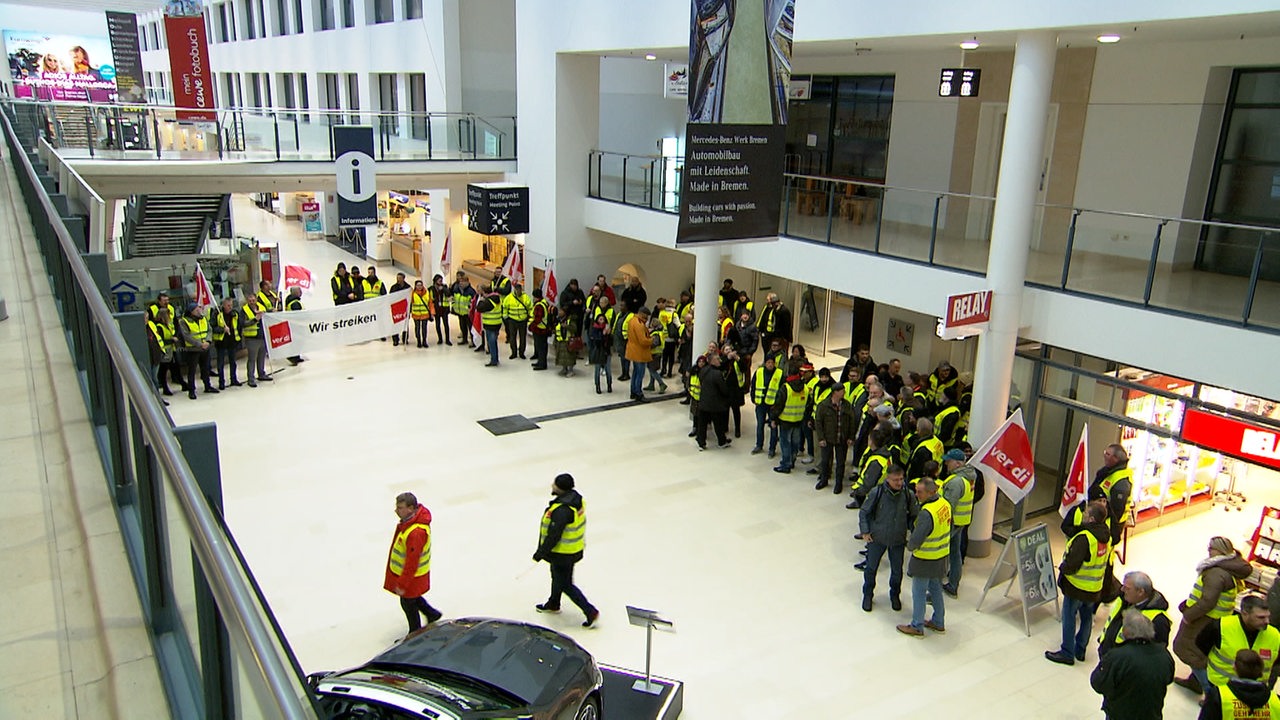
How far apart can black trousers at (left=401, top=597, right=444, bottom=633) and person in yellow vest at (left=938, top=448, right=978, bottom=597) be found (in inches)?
210

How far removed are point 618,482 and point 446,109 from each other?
15315 mm

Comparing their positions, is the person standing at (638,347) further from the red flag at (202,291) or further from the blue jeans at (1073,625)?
the blue jeans at (1073,625)

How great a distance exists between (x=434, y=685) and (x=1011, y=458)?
730 centimetres

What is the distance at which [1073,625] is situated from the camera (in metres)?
8.97

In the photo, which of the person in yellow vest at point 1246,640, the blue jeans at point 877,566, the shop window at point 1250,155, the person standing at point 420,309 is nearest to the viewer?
the person in yellow vest at point 1246,640

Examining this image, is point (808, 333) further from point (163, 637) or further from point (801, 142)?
point (163, 637)

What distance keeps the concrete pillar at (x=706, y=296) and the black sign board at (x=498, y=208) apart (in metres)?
5.52

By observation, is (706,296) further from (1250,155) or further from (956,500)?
(1250,155)

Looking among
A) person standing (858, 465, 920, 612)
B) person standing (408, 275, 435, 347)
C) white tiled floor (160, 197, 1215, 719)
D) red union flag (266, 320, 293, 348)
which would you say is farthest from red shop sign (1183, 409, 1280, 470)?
red union flag (266, 320, 293, 348)

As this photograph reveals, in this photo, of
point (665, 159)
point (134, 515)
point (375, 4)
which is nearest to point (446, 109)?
point (375, 4)

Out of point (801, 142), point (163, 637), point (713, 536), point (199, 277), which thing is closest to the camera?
point (163, 637)

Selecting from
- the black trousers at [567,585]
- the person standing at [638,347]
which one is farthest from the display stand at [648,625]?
the person standing at [638,347]

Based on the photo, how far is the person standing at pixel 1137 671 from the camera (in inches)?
266

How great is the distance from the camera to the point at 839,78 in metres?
18.5
